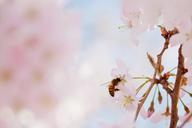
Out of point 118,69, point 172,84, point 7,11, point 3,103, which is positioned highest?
point 7,11

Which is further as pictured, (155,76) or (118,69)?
(118,69)

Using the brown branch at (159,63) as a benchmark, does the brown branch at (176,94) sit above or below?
below

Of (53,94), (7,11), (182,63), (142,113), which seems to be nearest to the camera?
(182,63)

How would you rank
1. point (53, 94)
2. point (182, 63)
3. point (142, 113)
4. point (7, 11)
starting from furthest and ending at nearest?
point (53, 94), point (7, 11), point (142, 113), point (182, 63)

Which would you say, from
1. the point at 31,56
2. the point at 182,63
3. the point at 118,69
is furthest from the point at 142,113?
the point at 31,56

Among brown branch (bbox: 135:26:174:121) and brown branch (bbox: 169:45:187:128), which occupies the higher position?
brown branch (bbox: 135:26:174:121)

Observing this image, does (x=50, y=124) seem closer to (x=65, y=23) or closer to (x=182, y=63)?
(x=65, y=23)

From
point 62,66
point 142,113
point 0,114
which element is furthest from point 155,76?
point 0,114

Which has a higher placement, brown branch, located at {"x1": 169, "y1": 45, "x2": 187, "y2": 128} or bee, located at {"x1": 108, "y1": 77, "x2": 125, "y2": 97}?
bee, located at {"x1": 108, "y1": 77, "x2": 125, "y2": 97}

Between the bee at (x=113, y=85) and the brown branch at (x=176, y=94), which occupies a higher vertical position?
the bee at (x=113, y=85)

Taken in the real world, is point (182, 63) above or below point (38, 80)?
below
